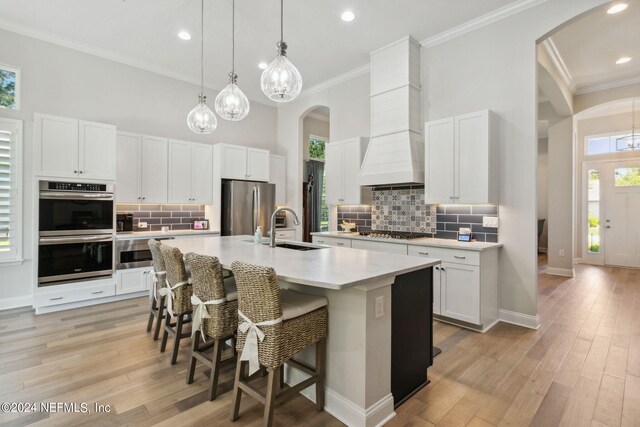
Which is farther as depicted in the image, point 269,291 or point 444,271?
point 444,271

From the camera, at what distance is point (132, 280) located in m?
4.42

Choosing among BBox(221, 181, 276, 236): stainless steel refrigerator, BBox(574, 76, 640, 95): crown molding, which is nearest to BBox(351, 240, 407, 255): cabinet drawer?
BBox(221, 181, 276, 236): stainless steel refrigerator

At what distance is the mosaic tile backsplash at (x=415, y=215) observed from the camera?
3.87 meters

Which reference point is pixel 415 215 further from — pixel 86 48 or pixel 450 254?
pixel 86 48

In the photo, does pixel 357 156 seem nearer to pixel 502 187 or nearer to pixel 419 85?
pixel 419 85

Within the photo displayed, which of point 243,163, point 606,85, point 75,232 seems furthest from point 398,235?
point 606,85

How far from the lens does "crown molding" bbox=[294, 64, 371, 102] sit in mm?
5047

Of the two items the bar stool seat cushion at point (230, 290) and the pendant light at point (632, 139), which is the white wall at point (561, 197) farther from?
the bar stool seat cushion at point (230, 290)

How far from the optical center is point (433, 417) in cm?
194

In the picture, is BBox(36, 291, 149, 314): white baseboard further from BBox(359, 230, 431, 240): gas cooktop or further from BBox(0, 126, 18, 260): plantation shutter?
BBox(359, 230, 431, 240): gas cooktop

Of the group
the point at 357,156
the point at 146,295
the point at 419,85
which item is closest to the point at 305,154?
the point at 357,156

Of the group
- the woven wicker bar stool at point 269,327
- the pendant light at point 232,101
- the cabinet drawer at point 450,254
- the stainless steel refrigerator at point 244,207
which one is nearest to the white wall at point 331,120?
the stainless steel refrigerator at point 244,207

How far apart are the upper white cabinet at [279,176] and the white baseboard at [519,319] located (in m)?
4.25

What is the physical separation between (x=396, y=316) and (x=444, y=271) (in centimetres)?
173
